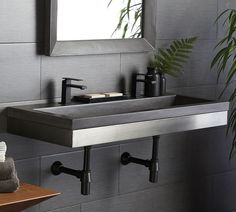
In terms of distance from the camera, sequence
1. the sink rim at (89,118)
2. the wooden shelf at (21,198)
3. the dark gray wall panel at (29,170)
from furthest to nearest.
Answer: the dark gray wall panel at (29,170) → the sink rim at (89,118) → the wooden shelf at (21,198)

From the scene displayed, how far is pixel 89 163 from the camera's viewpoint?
3307mm

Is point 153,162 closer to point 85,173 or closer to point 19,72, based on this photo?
point 85,173

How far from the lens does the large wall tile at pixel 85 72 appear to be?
3324mm

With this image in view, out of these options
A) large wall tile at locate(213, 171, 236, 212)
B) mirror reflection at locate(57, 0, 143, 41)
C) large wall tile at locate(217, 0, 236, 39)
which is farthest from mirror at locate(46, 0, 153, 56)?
large wall tile at locate(213, 171, 236, 212)

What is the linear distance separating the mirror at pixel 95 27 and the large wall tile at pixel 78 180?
51 cm

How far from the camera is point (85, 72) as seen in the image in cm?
348

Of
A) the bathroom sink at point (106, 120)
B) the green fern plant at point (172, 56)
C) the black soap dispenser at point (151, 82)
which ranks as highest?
the green fern plant at point (172, 56)

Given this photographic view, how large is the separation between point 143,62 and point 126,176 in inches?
23.8

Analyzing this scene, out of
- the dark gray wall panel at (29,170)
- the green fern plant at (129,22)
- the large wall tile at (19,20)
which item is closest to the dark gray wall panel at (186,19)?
the green fern plant at (129,22)

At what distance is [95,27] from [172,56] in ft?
1.67

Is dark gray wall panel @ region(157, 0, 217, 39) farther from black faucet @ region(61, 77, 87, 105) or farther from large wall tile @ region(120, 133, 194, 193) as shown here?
black faucet @ region(61, 77, 87, 105)

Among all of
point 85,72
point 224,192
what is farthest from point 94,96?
point 224,192

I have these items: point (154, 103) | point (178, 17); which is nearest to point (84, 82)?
point (154, 103)

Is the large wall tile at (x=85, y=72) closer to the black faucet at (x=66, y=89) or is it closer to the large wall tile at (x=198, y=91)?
the black faucet at (x=66, y=89)
